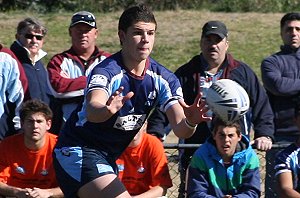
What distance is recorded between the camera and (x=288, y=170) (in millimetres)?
7637

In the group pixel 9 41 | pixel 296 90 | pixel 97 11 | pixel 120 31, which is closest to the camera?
pixel 120 31

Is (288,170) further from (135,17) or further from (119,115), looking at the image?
(135,17)

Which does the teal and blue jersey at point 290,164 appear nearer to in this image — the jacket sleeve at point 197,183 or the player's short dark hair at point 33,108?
the jacket sleeve at point 197,183

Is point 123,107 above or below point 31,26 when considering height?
below

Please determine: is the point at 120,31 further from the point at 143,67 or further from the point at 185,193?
the point at 185,193

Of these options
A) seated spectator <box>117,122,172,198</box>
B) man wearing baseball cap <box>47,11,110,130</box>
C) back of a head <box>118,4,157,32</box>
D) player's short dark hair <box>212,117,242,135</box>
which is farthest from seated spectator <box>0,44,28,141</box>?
back of a head <box>118,4,157,32</box>

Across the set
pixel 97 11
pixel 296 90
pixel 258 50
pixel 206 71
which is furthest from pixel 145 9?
pixel 97 11

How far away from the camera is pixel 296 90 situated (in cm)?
863

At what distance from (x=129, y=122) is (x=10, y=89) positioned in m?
1.96

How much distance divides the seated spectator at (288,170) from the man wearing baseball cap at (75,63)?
186 centimetres

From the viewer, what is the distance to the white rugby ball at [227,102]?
6.68m

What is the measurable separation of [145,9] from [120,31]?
0.23 metres

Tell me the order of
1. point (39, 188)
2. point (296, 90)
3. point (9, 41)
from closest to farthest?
1. point (39, 188)
2. point (296, 90)
3. point (9, 41)

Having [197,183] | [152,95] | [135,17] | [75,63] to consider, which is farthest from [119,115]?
[75,63]
